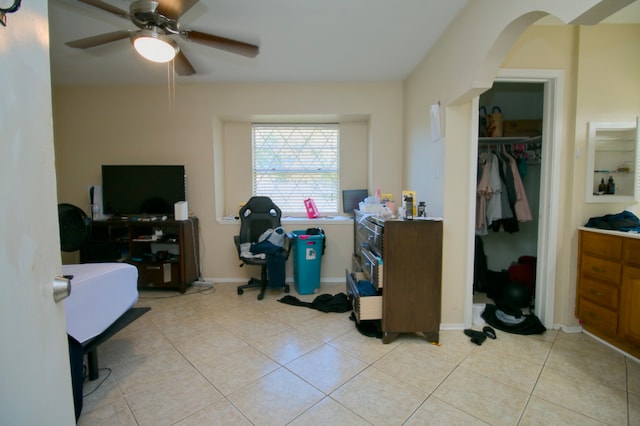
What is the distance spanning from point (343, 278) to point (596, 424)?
7.94 feet

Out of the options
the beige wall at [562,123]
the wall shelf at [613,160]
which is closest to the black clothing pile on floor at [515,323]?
the beige wall at [562,123]

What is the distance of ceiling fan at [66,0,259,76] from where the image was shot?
1.58m

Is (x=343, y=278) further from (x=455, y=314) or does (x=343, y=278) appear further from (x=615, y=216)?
(x=615, y=216)

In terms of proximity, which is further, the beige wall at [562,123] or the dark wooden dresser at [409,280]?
the beige wall at [562,123]

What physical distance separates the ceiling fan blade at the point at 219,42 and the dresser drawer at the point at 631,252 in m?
3.09

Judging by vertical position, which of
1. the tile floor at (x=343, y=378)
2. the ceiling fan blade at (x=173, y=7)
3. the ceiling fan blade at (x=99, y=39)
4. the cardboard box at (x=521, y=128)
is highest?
the ceiling fan blade at (x=173, y=7)

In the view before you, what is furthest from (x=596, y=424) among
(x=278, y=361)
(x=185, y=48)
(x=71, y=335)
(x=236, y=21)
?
(x=185, y=48)

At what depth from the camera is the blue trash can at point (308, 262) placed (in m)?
3.04

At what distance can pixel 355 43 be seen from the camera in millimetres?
2389

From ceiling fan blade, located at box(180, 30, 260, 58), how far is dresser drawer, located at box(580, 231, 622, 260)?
3067 mm

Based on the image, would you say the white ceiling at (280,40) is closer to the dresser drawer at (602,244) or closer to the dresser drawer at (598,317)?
the dresser drawer at (602,244)

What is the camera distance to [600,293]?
2047 millimetres

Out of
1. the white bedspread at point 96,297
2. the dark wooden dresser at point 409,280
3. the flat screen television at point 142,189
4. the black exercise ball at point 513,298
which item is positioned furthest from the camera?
the flat screen television at point 142,189

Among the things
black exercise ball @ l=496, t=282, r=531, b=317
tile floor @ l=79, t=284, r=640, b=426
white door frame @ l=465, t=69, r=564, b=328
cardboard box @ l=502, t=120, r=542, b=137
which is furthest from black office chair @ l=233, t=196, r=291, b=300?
cardboard box @ l=502, t=120, r=542, b=137
